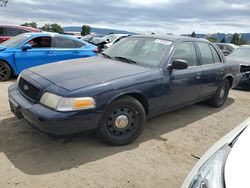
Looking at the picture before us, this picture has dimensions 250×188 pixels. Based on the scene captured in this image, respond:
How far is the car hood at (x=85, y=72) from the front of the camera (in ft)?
11.4

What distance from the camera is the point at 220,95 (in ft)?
19.7

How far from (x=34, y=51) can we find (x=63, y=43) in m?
1.01

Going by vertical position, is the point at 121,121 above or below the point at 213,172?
below

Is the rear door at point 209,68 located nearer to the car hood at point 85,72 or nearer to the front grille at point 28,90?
the car hood at point 85,72

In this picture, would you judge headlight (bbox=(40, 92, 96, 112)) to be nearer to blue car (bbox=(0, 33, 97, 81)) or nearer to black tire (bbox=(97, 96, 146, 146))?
black tire (bbox=(97, 96, 146, 146))

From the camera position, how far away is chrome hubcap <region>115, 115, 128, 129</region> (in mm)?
3697

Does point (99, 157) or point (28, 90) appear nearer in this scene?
point (99, 157)

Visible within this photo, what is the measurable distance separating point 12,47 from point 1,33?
14.9 feet

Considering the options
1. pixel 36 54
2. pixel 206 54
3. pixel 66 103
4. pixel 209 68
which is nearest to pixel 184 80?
pixel 209 68

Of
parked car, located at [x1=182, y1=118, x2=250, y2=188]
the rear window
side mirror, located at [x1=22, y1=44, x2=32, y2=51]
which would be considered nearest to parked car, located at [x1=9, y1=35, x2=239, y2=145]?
parked car, located at [x1=182, y1=118, x2=250, y2=188]

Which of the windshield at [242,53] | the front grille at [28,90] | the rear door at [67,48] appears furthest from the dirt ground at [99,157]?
the windshield at [242,53]

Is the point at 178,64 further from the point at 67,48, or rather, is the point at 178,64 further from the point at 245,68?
the point at 245,68

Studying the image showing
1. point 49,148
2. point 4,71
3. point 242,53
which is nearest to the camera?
point 49,148

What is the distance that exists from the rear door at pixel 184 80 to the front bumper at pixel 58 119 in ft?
4.86
